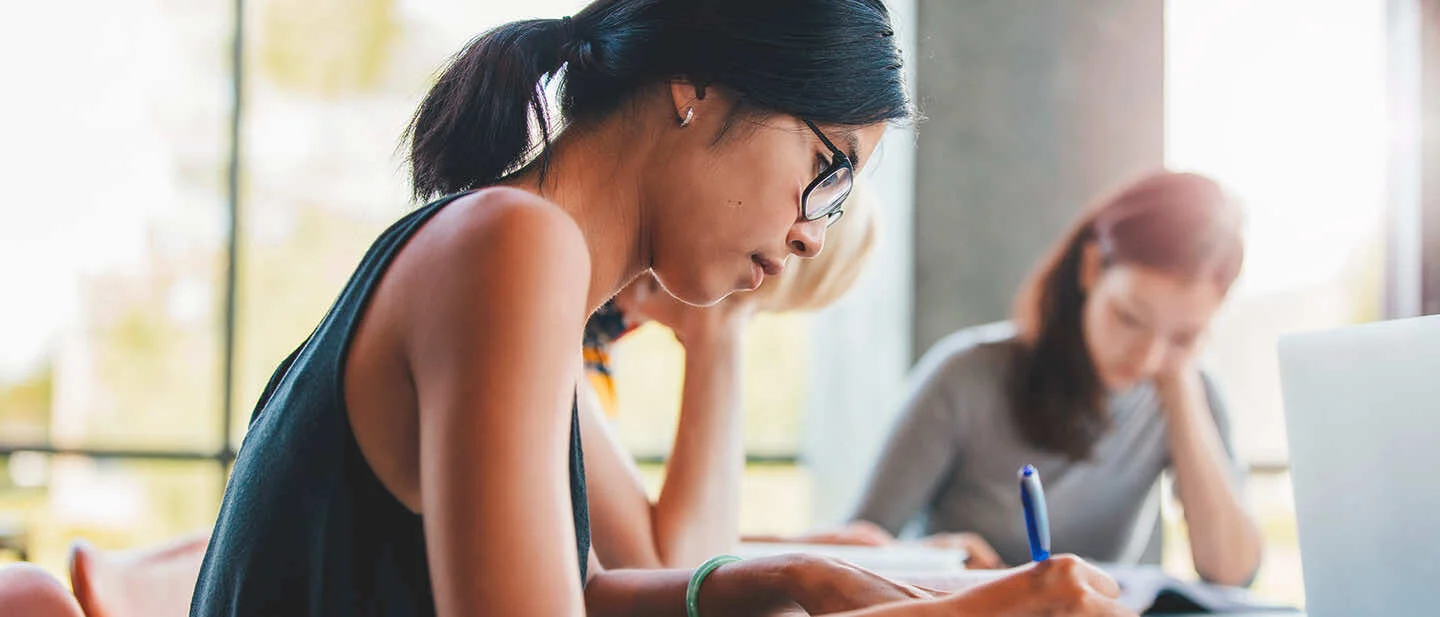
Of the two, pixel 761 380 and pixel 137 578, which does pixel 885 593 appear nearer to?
pixel 137 578

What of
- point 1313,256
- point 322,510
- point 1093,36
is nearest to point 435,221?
point 322,510

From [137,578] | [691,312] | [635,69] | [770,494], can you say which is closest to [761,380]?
[770,494]

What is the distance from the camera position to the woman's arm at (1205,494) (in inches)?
99.1

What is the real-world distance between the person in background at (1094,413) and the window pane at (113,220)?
249 cm

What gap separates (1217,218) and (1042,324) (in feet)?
1.33

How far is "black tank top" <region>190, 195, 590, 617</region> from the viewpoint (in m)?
0.85

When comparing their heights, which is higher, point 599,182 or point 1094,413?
point 599,182

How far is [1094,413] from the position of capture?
2562 millimetres

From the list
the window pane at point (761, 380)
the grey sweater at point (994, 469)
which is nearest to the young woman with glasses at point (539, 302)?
the grey sweater at point (994, 469)

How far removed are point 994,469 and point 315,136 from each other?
2.57 meters

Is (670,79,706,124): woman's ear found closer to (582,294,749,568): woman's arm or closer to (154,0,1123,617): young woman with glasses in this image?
(154,0,1123,617): young woman with glasses

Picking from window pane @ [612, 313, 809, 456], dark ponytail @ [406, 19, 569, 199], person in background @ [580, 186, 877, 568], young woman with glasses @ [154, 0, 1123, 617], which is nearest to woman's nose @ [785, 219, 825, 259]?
young woman with glasses @ [154, 0, 1123, 617]

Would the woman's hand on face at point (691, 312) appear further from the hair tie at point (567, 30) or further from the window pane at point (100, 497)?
the window pane at point (100, 497)

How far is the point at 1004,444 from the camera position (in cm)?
259
